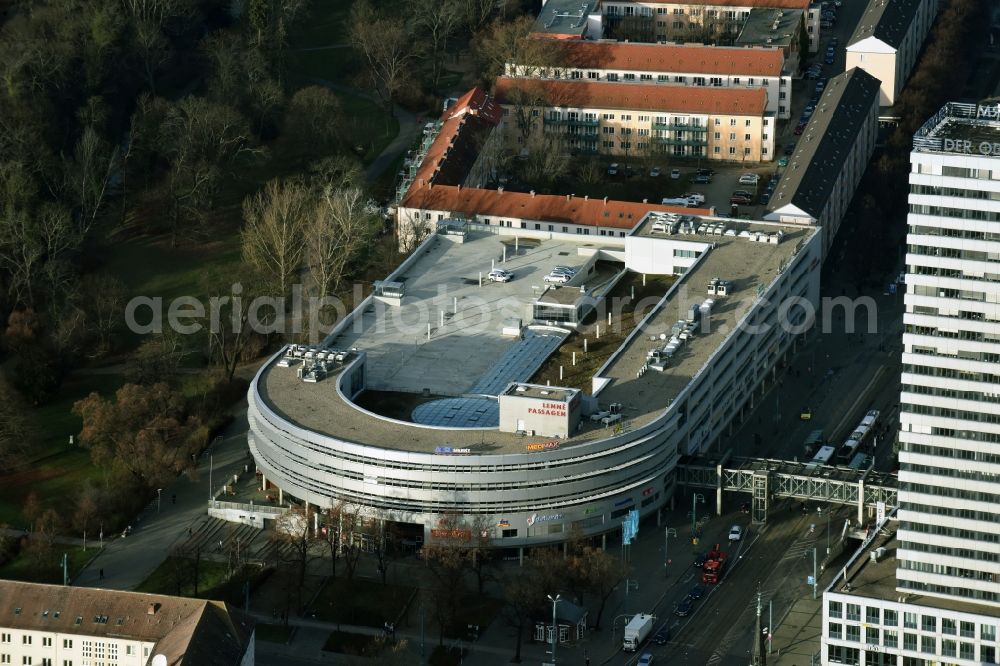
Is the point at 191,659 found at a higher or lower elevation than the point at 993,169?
lower
